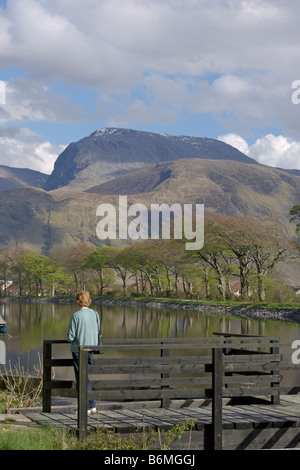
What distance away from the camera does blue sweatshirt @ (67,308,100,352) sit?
11359 mm

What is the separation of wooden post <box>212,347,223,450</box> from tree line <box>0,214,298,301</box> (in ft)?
205

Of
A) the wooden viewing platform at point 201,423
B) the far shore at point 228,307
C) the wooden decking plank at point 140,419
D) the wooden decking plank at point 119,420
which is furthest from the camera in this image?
the far shore at point 228,307

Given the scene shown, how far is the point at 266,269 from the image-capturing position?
73125 millimetres

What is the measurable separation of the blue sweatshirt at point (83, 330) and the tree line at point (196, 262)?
62.0 m

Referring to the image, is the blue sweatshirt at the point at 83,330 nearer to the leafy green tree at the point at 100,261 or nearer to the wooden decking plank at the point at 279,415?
the wooden decking plank at the point at 279,415

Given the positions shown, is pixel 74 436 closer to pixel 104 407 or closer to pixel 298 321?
pixel 104 407

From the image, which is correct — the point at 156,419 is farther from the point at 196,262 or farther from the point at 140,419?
the point at 196,262

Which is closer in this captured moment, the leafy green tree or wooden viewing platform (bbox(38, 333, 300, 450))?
wooden viewing platform (bbox(38, 333, 300, 450))

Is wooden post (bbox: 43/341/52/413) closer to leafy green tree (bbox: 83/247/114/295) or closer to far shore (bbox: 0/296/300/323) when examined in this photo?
far shore (bbox: 0/296/300/323)

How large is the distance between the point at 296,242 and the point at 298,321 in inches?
625

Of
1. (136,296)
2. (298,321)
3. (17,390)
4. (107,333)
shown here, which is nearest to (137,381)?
(17,390)

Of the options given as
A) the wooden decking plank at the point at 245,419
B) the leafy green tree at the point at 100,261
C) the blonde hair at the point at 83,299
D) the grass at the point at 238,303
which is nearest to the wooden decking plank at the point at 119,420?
the wooden decking plank at the point at 245,419

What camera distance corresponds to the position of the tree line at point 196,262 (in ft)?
244

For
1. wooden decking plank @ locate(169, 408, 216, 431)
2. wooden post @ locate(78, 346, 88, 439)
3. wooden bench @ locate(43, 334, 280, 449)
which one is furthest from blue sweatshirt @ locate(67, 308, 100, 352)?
wooden decking plank @ locate(169, 408, 216, 431)
